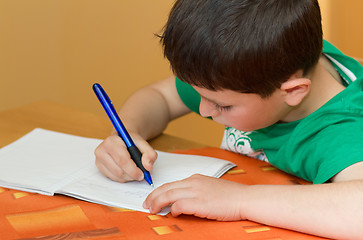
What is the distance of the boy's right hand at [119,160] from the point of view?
79cm

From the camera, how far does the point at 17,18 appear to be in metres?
2.03

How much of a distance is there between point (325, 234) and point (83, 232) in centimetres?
30

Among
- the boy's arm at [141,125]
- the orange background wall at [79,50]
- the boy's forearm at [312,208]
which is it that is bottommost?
the boy's forearm at [312,208]

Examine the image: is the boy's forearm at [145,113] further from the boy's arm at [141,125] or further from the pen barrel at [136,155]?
the pen barrel at [136,155]

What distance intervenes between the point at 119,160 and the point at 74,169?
83 mm

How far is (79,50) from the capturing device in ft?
7.27

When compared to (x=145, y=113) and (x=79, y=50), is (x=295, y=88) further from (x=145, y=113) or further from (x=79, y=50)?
(x=79, y=50)

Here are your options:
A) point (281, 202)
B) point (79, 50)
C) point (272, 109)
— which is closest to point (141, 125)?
point (272, 109)

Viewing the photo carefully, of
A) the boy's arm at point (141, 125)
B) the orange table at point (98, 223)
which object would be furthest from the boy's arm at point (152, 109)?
→ the orange table at point (98, 223)

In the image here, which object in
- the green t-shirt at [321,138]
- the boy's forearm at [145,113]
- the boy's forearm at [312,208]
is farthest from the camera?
the boy's forearm at [145,113]

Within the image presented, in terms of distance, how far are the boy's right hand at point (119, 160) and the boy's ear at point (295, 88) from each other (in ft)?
0.75

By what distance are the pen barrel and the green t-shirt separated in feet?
0.69

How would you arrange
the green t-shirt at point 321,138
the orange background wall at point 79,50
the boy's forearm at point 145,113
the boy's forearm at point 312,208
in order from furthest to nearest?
the orange background wall at point 79,50 → the boy's forearm at point 145,113 → the green t-shirt at point 321,138 → the boy's forearm at point 312,208

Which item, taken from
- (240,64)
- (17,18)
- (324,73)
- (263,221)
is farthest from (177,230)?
(17,18)
